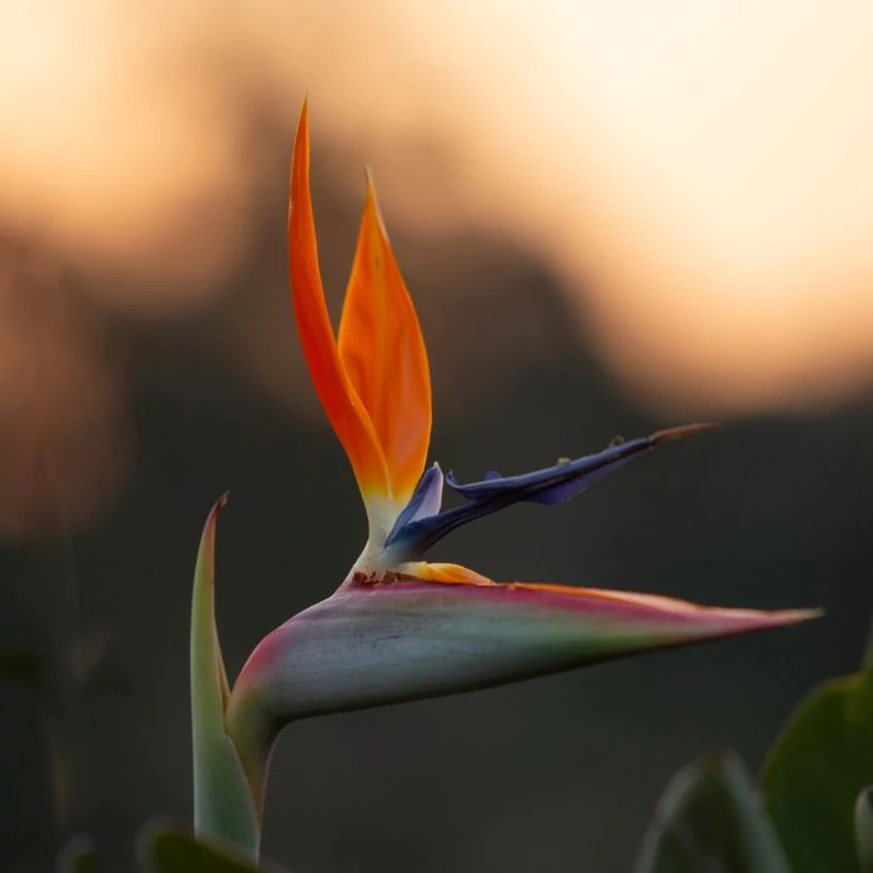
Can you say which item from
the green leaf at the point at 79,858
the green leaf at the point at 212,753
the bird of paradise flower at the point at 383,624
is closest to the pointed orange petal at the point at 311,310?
the bird of paradise flower at the point at 383,624

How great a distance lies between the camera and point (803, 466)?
733 cm

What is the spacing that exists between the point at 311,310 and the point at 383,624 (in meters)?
0.17

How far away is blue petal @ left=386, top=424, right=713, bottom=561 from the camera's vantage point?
2.48ft

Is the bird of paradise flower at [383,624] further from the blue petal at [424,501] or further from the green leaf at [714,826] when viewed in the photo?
the green leaf at [714,826]

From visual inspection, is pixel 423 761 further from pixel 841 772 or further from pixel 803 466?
pixel 841 772

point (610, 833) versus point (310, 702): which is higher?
point (310, 702)

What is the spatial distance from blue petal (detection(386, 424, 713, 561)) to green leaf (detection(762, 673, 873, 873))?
0.55 feet

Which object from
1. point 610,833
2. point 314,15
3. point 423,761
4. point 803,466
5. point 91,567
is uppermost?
point 314,15

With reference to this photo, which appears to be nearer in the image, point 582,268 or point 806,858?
point 806,858

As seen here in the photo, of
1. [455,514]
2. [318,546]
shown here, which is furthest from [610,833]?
[455,514]

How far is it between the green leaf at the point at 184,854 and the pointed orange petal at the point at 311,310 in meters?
0.31

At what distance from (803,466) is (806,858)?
6.88m

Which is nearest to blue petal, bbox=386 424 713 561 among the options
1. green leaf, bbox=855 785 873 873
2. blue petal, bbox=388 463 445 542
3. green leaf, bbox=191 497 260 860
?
blue petal, bbox=388 463 445 542

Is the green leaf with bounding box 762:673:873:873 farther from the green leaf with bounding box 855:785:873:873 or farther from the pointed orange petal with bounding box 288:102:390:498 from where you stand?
the pointed orange petal with bounding box 288:102:390:498
